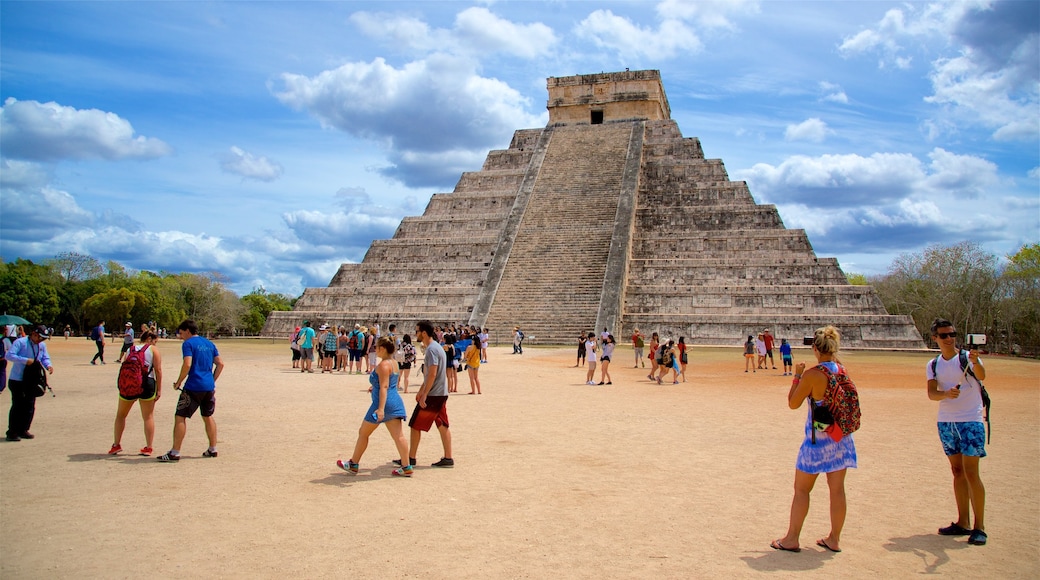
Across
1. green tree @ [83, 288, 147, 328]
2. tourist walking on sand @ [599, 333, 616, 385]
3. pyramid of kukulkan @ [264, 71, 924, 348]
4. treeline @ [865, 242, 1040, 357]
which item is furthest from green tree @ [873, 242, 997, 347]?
green tree @ [83, 288, 147, 328]

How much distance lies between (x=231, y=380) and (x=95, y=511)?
10.2 metres

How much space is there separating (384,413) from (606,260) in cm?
2368

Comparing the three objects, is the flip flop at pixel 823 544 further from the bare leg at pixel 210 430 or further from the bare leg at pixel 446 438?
the bare leg at pixel 210 430

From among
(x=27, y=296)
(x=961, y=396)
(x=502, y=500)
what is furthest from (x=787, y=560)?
(x=27, y=296)

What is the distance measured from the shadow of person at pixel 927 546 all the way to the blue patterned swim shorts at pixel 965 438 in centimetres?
62

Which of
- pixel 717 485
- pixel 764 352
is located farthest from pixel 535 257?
pixel 717 485

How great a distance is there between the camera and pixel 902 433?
9.45 metres

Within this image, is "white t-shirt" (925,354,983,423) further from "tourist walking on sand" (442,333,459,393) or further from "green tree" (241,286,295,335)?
"green tree" (241,286,295,335)

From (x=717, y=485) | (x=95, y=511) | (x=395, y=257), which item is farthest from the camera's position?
(x=395, y=257)

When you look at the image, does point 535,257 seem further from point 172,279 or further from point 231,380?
point 172,279

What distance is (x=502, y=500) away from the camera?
6055 mm

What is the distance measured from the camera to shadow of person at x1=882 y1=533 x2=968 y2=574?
4.73 m

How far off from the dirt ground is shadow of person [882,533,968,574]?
21 millimetres

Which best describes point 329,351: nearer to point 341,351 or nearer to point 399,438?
point 341,351
